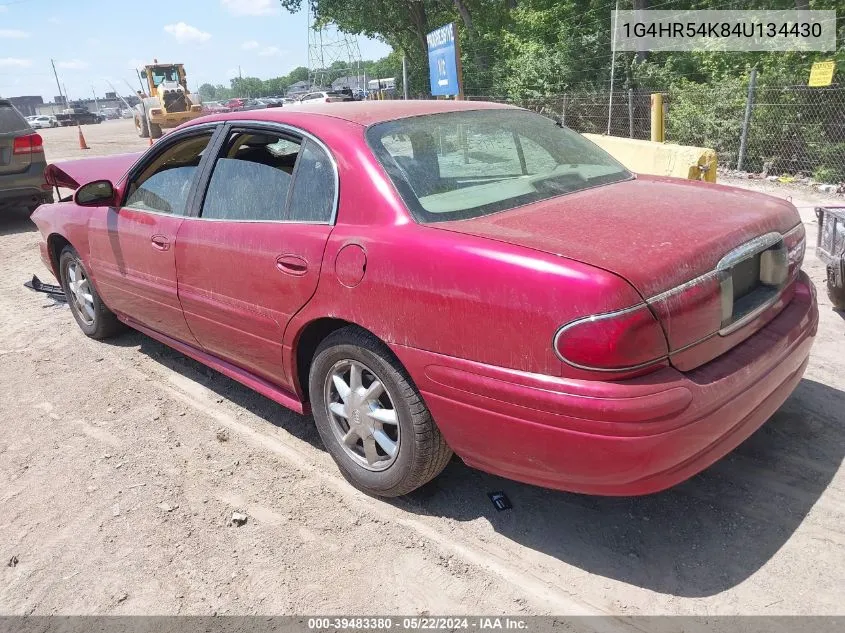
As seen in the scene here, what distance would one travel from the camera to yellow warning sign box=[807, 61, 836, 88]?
9.77 metres

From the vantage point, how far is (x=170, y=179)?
3.89 metres

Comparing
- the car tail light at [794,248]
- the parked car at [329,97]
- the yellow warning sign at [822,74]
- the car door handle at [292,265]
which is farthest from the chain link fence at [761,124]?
the parked car at [329,97]

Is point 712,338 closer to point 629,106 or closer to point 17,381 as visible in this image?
point 17,381

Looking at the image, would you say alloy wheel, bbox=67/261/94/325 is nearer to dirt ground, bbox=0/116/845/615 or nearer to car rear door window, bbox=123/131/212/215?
car rear door window, bbox=123/131/212/215

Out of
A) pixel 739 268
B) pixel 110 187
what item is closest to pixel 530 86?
pixel 110 187

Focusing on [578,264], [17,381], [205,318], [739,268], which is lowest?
[17,381]

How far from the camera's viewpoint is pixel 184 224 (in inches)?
142

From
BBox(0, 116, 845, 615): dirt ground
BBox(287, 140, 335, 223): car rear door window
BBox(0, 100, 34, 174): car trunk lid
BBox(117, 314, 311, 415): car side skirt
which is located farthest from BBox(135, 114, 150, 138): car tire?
BBox(287, 140, 335, 223): car rear door window

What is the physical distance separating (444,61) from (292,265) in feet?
31.9

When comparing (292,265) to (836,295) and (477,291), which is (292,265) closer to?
(477,291)

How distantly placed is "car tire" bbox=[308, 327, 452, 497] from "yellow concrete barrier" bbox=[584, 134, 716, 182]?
4377 millimetres

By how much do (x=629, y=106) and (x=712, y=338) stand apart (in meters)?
12.1

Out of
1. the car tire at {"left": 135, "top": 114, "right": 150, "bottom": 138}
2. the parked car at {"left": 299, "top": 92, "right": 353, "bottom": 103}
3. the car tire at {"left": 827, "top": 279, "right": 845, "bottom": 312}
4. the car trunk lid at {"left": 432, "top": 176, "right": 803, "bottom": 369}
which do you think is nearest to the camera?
the car trunk lid at {"left": 432, "top": 176, "right": 803, "bottom": 369}

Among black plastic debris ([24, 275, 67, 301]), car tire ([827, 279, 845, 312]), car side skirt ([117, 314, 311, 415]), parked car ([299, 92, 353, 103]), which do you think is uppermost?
parked car ([299, 92, 353, 103])
